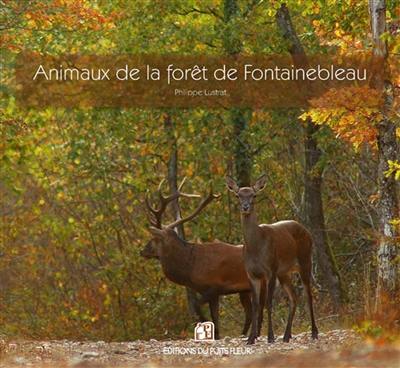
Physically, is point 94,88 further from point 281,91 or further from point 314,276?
point 314,276

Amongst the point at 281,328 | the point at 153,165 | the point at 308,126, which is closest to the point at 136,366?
the point at 281,328

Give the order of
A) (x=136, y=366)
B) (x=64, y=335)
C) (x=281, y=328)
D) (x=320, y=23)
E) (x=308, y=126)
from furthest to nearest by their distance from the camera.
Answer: (x=64, y=335), (x=308, y=126), (x=281, y=328), (x=320, y=23), (x=136, y=366)

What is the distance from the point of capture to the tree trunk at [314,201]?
2059 cm

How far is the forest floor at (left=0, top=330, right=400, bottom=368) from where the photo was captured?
11.4 metres

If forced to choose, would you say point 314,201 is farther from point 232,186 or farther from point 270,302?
point 270,302

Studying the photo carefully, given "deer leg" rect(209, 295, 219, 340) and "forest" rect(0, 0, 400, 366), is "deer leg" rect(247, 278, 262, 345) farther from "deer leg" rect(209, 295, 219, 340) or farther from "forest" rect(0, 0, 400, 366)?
"forest" rect(0, 0, 400, 366)

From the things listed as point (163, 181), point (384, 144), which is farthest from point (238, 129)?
point (384, 144)

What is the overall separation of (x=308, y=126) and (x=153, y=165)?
12.5ft

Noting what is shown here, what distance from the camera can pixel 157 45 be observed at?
21.3 metres

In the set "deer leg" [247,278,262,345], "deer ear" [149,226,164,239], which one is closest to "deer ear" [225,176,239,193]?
"deer leg" [247,278,262,345]

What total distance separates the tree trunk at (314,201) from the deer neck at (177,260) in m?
3.43

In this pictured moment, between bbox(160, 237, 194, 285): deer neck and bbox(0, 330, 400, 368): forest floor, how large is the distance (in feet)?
6.61

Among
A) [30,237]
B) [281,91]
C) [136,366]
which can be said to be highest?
[281,91]

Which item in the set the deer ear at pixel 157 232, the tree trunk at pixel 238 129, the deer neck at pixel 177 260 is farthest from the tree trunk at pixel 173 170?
the deer neck at pixel 177 260
